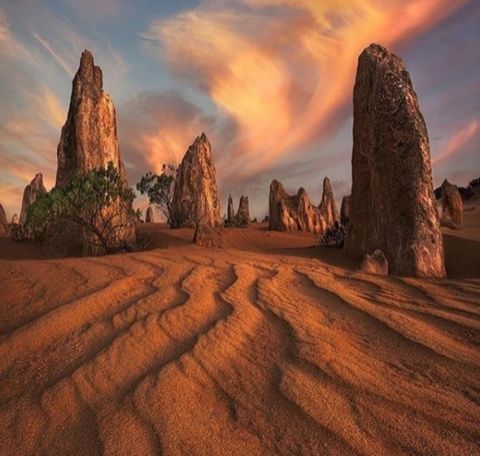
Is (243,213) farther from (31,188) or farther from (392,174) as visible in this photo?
(392,174)

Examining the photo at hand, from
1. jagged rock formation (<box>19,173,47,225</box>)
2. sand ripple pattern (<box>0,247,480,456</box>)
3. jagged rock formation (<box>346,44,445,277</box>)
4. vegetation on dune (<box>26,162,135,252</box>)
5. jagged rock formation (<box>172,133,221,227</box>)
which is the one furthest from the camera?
jagged rock formation (<box>19,173,47,225</box>)

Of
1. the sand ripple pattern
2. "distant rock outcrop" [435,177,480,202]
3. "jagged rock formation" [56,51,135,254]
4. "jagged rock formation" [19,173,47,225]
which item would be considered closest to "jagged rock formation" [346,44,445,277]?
the sand ripple pattern

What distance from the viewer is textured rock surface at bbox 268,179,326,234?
22.3 meters

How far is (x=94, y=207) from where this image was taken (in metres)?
12.9

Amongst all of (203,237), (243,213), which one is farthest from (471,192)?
(203,237)

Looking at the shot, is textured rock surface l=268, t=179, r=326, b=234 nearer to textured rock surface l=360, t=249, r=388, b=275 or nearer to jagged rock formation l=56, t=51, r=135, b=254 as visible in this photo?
jagged rock formation l=56, t=51, r=135, b=254

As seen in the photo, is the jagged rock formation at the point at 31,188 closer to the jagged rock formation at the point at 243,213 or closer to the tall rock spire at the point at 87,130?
the jagged rock formation at the point at 243,213

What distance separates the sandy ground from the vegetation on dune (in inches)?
308

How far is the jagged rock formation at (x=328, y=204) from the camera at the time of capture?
27.7 meters

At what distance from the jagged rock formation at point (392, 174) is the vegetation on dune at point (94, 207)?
24.0ft

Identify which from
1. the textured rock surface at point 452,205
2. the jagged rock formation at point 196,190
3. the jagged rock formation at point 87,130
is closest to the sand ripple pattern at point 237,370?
the jagged rock formation at point 87,130

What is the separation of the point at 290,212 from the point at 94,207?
39.4 feet

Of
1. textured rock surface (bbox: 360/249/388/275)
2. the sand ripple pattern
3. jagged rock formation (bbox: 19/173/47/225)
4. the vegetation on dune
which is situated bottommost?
the sand ripple pattern

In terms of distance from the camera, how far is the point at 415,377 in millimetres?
2422
